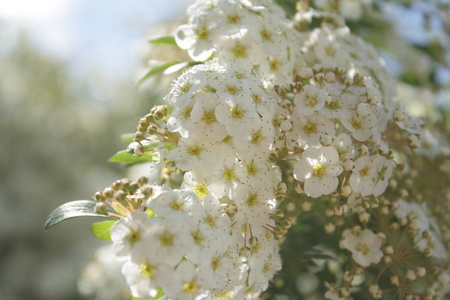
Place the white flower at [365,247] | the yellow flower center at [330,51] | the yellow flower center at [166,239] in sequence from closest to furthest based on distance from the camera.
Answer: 1. the yellow flower center at [166,239]
2. the white flower at [365,247]
3. the yellow flower center at [330,51]

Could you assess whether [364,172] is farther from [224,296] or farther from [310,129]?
[224,296]

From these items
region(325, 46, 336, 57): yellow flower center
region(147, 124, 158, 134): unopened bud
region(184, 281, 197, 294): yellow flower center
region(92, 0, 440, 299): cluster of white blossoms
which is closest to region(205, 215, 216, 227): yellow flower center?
region(92, 0, 440, 299): cluster of white blossoms

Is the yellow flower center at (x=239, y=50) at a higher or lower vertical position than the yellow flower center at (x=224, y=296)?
higher

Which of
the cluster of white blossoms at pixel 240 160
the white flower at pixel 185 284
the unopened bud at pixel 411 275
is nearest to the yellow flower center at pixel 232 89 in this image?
the cluster of white blossoms at pixel 240 160

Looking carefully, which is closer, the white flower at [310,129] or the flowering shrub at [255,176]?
the flowering shrub at [255,176]

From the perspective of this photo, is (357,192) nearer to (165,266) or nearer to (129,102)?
(165,266)

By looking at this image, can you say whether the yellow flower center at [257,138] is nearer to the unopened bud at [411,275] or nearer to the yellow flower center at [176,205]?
the yellow flower center at [176,205]

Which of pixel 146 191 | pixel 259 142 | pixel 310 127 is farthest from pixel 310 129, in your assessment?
pixel 146 191
